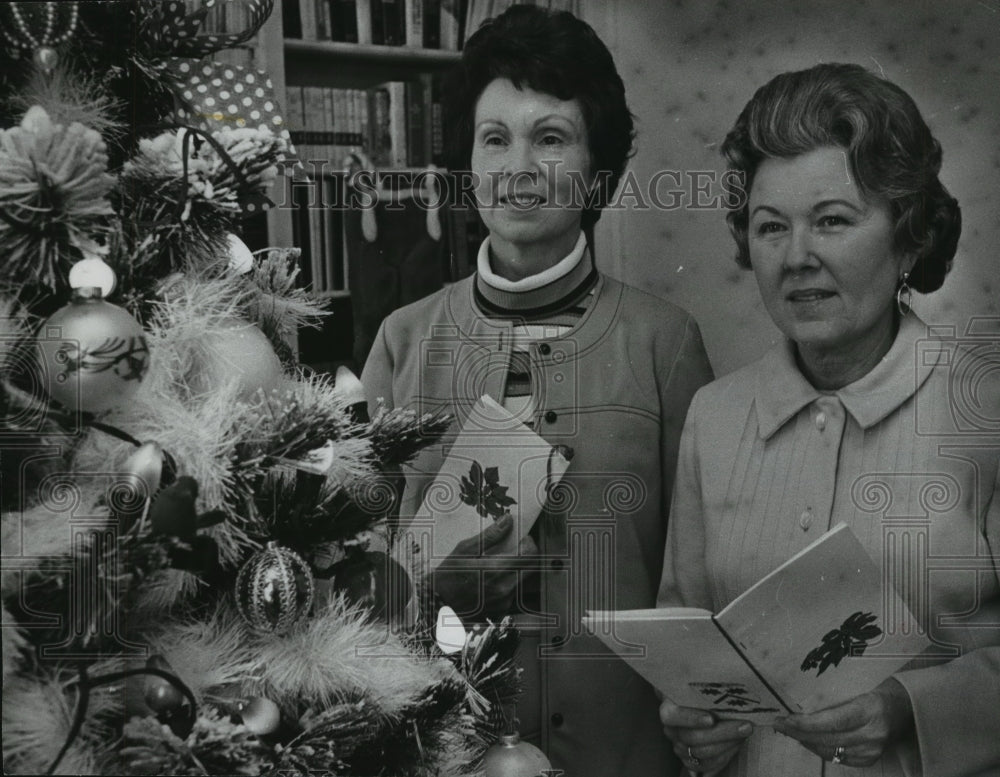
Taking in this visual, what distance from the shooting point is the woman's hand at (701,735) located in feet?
3.98

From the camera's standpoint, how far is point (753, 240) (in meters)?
1.22

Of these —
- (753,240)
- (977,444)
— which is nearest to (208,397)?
(753,240)

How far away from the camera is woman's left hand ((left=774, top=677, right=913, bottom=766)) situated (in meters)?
1.15

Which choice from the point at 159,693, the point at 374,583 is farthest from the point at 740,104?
the point at 159,693

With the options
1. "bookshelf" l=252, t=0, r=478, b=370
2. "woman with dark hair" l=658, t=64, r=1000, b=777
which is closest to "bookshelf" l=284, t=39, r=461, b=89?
"bookshelf" l=252, t=0, r=478, b=370

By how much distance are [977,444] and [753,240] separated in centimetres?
36

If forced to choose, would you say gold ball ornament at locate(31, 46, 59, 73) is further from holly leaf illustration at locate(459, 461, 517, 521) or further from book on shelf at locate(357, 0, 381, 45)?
holly leaf illustration at locate(459, 461, 517, 521)

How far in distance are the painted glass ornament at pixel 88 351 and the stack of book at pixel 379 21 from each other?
2.09 feet

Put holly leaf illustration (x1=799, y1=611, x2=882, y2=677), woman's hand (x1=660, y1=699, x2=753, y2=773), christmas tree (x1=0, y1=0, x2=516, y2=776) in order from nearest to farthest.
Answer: christmas tree (x1=0, y1=0, x2=516, y2=776) < holly leaf illustration (x1=799, y1=611, x2=882, y2=677) < woman's hand (x1=660, y1=699, x2=753, y2=773)

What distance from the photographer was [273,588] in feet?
2.97

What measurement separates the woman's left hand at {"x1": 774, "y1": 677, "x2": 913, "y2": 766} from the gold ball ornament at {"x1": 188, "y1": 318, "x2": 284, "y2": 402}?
705 mm

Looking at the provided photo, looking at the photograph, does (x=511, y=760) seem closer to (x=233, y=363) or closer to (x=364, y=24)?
(x=233, y=363)

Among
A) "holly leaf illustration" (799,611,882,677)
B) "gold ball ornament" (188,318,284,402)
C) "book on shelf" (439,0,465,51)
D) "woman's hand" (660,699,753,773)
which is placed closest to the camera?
"gold ball ornament" (188,318,284,402)

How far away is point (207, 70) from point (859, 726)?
104 centimetres
